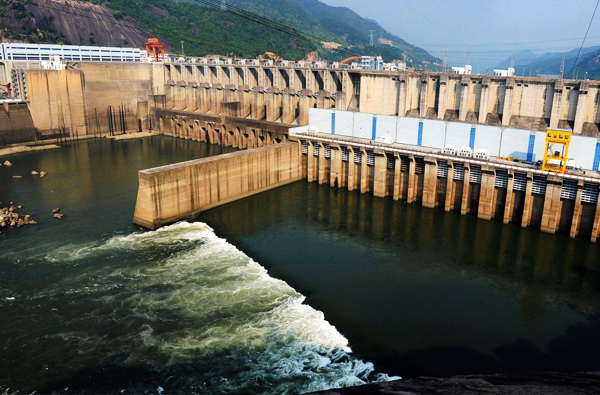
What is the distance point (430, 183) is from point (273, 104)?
2939 cm

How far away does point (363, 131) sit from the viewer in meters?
46.6

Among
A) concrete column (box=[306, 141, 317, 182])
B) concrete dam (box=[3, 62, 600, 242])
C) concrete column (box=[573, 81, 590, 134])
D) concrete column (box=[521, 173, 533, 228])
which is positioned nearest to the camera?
concrete column (box=[521, 173, 533, 228])

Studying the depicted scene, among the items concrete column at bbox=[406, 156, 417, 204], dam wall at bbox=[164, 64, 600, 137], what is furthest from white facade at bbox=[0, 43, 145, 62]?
concrete column at bbox=[406, 156, 417, 204]

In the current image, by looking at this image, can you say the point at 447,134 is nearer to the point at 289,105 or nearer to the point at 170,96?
the point at 289,105

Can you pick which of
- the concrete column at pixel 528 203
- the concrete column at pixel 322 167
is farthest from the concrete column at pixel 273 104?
the concrete column at pixel 528 203

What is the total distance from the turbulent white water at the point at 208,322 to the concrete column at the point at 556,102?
30.6 m

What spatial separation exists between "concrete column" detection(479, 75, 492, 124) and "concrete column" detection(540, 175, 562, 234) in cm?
1437

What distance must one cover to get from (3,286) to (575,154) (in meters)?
38.4

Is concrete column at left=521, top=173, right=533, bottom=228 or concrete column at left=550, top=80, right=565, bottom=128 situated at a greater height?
concrete column at left=550, top=80, right=565, bottom=128

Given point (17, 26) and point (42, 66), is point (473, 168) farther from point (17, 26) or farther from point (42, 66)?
point (17, 26)

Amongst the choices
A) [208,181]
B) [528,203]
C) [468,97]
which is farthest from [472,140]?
[208,181]

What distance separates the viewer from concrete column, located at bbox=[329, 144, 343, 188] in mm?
43594

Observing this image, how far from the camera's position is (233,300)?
75.2 feet

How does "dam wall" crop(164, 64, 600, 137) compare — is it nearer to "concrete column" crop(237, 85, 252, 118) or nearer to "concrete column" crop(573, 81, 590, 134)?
"concrete column" crop(573, 81, 590, 134)
